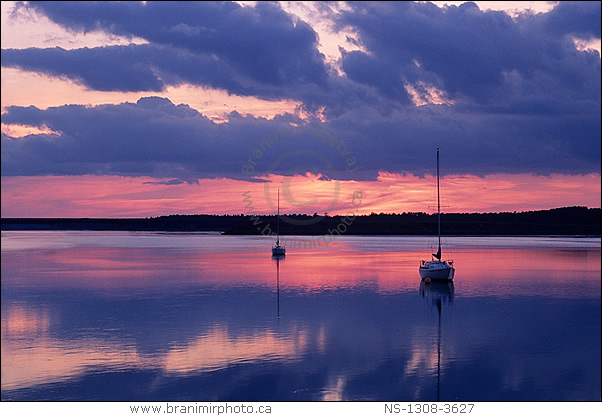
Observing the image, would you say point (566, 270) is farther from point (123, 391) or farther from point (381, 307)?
point (123, 391)

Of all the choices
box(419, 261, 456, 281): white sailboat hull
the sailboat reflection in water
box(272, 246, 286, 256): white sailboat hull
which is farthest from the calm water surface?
box(272, 246, 286, 256): white sailboat hull

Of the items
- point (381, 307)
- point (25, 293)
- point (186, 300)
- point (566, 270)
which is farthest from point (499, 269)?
point (25, 293)

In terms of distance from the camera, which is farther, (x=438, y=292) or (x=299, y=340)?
(x=438, y=292)

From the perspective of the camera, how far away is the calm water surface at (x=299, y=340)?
19766 millimetres

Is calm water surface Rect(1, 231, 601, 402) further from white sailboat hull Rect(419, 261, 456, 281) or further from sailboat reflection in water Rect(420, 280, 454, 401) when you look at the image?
white sailboat hull Rect(419, 261, 456, 281)

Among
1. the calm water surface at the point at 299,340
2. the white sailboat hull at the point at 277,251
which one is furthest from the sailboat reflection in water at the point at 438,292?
the white sailboat hull at the point at 277,251

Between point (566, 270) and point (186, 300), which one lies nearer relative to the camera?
point (186, 300)

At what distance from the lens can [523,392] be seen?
1970 centimetres

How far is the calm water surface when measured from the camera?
1977cm

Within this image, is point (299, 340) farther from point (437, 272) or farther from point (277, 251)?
point (277, 251)

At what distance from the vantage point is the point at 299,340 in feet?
89.0

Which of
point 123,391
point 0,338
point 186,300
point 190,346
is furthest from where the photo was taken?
point 186,300

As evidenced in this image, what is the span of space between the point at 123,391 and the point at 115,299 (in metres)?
23.0

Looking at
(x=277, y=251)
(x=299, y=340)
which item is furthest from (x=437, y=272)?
(x=277, y=251)
